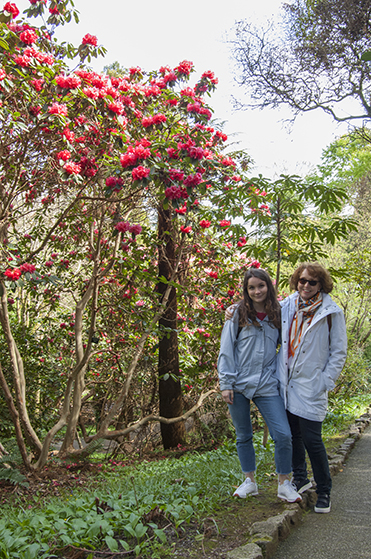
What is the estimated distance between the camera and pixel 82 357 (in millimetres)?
5617

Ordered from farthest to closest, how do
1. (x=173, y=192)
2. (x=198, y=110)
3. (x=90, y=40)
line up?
(x=198, y=110)
(x=90, y=40)
(x=173, y=192)

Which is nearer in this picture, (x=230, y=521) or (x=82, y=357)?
(x=230, y=521)

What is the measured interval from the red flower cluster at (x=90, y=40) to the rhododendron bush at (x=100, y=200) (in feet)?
0.09

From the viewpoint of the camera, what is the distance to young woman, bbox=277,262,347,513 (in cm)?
300

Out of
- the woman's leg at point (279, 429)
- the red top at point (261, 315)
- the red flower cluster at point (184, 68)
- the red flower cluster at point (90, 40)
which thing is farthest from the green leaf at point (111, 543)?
the red flower cluster at point (184, 68)

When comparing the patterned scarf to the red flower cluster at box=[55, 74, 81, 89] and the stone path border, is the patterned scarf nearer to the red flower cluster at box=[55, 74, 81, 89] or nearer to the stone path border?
the stone path border

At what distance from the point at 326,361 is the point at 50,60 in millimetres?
3695

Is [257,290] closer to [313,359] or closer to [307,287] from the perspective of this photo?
[307,287]

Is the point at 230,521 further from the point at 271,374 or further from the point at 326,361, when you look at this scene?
the point at 326,361

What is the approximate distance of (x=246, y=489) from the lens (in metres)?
3.15

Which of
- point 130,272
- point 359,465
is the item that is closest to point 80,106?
point 130,272

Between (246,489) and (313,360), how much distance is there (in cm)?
109

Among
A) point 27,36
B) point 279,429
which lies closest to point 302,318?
point 279,429

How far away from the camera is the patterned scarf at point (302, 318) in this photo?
3164 millimetres
